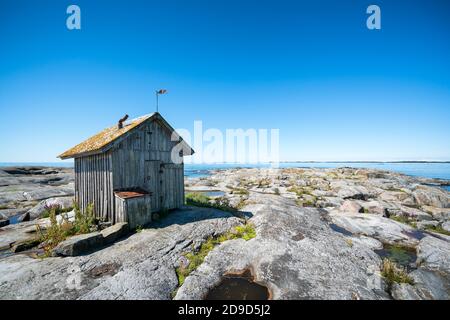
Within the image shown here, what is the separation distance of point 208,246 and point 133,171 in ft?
21.0

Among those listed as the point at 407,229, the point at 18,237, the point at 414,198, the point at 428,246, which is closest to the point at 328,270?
the point at 428,246

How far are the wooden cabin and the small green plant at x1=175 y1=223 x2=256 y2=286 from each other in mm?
4116

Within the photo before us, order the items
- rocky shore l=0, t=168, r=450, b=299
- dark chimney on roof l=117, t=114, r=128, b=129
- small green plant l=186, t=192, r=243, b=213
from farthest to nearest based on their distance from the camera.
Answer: small green plant l=186, t=192, r=243, b=213, dark chimney on roof l=117, t=114, r=128, b=129, rocky shore l=0, t=168, r=450, b=299

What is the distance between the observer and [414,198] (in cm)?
2019

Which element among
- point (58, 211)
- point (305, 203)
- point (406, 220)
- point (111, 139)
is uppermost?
point (111, 139)

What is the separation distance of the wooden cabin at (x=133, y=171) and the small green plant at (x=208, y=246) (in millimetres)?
4116

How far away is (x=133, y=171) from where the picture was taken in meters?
11.3

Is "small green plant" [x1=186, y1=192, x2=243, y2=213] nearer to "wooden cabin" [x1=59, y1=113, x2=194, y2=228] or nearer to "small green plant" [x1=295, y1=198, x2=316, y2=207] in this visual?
"wooden cabin" [x1=59, y1=113, x2=194, y2=228]

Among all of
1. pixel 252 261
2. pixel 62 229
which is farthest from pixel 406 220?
pixel 62 229

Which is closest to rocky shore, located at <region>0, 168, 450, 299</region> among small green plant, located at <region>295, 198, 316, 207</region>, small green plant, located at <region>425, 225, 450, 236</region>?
small green plant, located at <region>425, 225, 450, 236</region>

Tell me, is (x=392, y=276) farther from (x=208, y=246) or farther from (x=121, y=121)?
(x=121, y=121)

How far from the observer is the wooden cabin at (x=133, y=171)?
10.3 m

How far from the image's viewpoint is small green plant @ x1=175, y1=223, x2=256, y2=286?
6.88 metres

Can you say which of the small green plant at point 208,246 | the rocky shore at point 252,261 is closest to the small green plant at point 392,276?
the rocky shore at point 252,261
